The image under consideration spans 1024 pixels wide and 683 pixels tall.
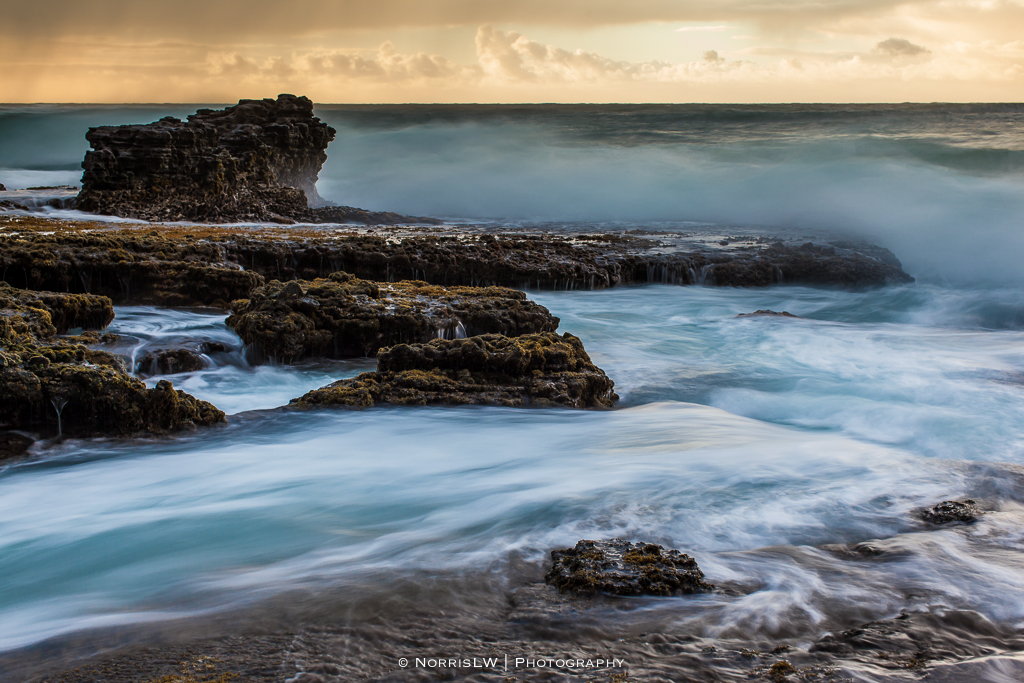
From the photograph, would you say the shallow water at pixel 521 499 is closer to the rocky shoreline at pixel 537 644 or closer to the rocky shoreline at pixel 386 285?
the rocky shoreline at pixel 537 644

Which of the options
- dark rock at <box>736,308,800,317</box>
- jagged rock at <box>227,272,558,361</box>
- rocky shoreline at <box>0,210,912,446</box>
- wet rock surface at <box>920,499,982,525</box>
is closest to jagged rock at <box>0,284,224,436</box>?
rocky shoreline at <box>0,210,912,446</box>

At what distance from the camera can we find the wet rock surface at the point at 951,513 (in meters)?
3.92

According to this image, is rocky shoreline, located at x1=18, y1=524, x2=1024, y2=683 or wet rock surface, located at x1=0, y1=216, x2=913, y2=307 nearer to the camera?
rocky shoreline, located at x1=18, y1=524, x2=1024, y2=683

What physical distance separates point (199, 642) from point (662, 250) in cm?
1495

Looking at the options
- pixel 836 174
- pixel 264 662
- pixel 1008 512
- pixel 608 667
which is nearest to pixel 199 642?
pixel 264 662

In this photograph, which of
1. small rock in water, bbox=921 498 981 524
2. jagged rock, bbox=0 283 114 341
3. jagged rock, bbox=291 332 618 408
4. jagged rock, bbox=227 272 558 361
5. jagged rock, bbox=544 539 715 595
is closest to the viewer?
jagged rock, bbox=544 539 715 595

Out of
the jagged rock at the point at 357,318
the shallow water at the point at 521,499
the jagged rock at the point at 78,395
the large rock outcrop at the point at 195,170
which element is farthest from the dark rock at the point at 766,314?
the large rock outcrop at the point at 195,170

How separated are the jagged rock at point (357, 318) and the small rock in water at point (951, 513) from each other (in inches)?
188

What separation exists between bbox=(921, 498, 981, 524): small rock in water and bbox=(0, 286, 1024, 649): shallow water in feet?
0.30

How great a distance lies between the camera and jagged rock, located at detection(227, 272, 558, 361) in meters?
7.48

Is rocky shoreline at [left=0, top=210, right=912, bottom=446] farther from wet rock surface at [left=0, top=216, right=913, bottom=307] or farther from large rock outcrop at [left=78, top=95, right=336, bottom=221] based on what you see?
large rock outcrop at [left=78, top=95, right=336, bottom=221]

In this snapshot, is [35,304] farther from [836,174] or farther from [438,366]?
[836,174]

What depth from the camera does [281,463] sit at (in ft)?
17.1

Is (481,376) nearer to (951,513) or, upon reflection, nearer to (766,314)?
(951,513)
